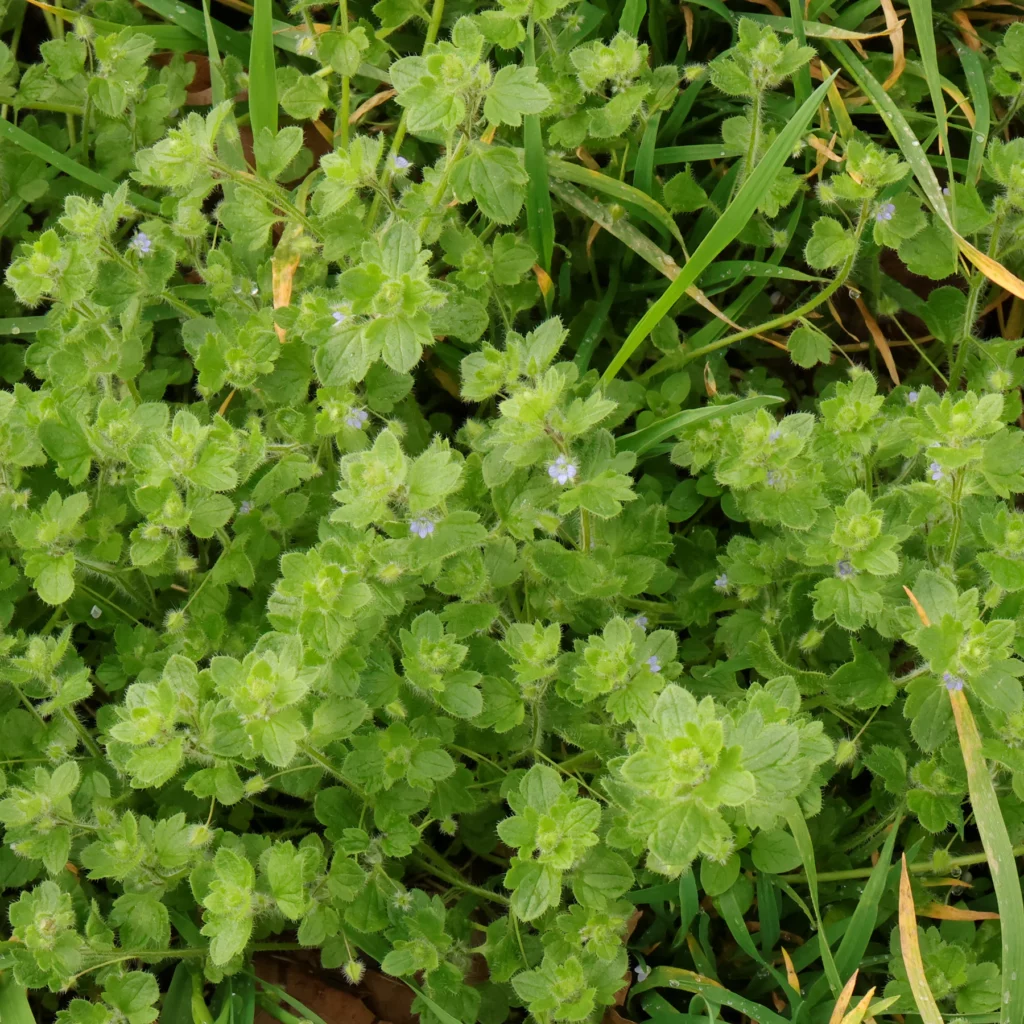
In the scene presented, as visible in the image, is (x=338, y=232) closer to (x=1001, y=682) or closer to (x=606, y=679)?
(x=606, y=679)

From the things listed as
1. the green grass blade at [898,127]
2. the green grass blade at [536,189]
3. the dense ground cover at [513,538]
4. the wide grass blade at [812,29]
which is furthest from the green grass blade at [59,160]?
the green grass blade at [898,127]

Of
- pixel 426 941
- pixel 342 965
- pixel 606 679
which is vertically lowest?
pixel 342 965

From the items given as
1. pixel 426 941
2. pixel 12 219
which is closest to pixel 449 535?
pixel 426 941

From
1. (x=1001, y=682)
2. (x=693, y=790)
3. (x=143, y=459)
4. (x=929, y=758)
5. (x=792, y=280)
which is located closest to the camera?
(x=693, y=790)

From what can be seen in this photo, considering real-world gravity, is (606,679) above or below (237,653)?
above

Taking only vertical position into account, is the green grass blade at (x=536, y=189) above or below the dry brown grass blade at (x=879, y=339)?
above

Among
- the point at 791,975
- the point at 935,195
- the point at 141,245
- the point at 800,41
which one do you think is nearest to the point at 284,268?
the point at 141,245

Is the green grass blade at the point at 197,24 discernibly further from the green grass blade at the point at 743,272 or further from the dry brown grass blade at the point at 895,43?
the dry brown grass blade at the point at 895,43
